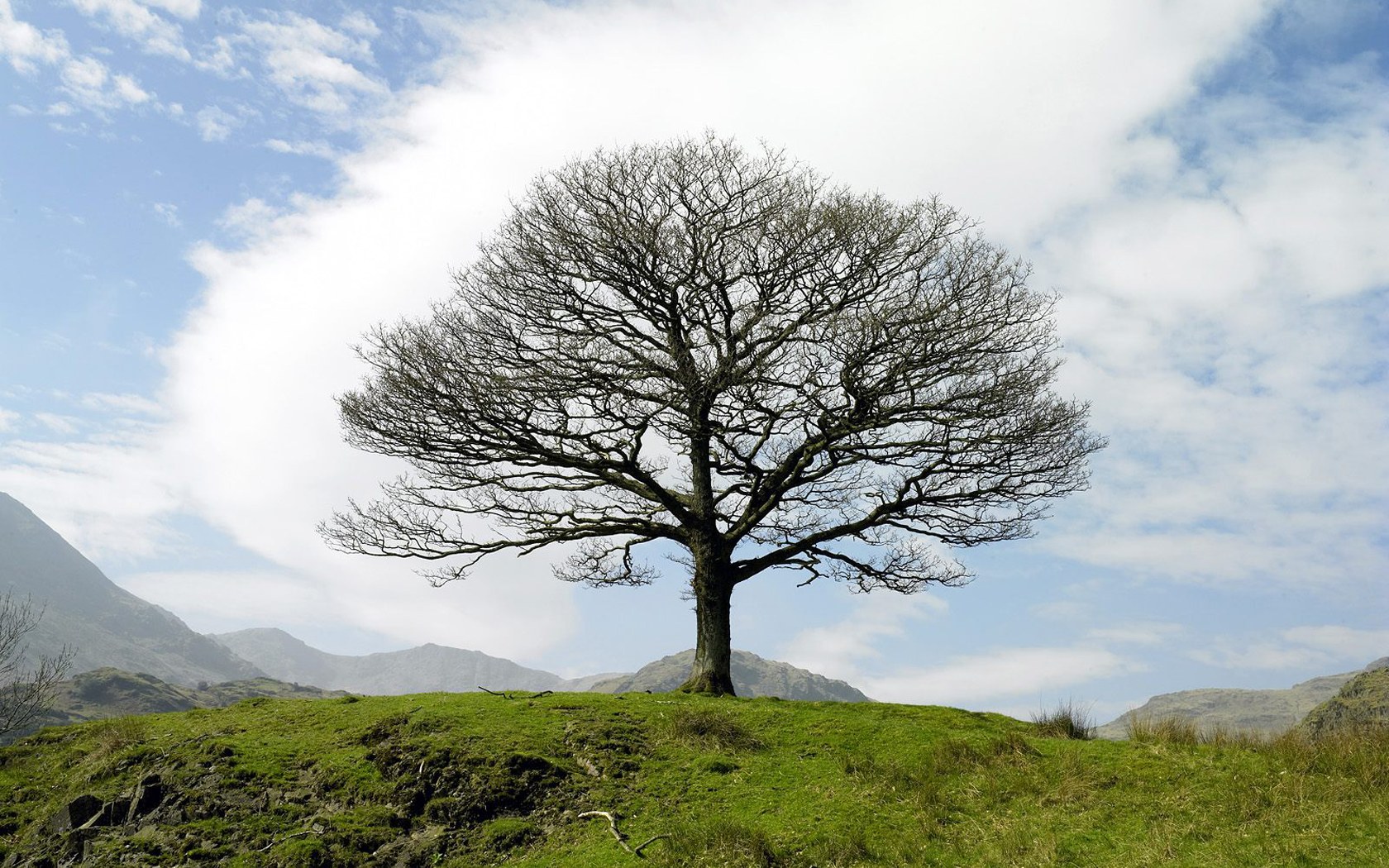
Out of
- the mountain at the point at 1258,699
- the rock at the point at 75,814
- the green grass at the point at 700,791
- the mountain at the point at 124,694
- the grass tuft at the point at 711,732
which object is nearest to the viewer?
the green grass at the point at 700,791

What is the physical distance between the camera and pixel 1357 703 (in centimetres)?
1698

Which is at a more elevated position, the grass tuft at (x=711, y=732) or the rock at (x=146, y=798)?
the grass tuft at (x=711, y=732)

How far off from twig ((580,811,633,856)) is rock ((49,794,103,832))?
721 centimetres

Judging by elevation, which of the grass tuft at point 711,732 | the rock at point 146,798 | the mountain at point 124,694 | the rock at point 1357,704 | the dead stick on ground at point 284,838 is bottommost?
the dead stick on ground at point 284,838

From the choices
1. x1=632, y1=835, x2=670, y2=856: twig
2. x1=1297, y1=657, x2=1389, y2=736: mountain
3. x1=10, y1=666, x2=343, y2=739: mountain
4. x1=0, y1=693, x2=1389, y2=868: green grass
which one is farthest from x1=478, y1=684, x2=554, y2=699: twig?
x1=10, y1=666, x2=343, y2=739: mountain

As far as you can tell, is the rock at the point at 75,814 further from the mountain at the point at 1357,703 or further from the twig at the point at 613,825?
the mountain at the point at 1357,703

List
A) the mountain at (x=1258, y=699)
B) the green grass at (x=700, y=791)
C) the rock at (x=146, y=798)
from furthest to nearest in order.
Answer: the mountain at (x=1258, y=699) < the rock at (x=146, y=798) < the green grass at (x=700, y=791)

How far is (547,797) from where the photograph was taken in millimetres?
12234

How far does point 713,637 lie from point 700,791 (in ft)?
18.8

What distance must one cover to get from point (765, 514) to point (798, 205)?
659 cm

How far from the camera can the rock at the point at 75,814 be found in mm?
12242

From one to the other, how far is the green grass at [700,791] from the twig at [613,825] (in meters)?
0.11

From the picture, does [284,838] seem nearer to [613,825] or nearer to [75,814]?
[75,814]

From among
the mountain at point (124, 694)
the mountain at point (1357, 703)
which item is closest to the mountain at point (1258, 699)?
the mountain at point (1357, 703)
